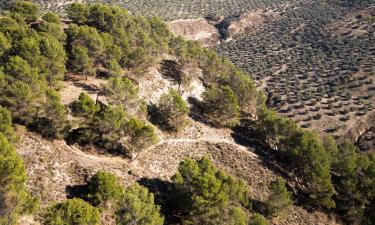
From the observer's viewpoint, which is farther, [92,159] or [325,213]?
[325,213]

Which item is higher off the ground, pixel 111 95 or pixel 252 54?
pixel 111 95

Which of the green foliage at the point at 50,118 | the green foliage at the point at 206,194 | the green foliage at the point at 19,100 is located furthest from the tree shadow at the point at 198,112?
the green foliage at the point at 19,100

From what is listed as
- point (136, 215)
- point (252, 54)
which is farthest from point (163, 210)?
point (252, 54)

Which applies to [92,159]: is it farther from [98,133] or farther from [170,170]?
[170,170]

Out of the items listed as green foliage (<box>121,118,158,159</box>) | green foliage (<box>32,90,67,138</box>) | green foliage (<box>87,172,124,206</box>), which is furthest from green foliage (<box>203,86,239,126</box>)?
green foliage (<box>87,172,124,206</box>)

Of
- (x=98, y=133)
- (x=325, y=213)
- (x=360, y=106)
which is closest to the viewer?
(x=98, y=133)

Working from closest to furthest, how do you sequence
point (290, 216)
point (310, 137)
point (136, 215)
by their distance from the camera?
point (136, 215)
point (290, 216)
point (310, 137)
